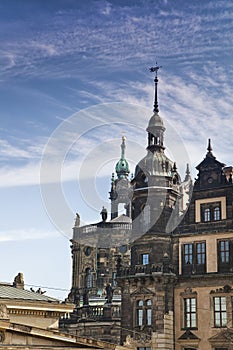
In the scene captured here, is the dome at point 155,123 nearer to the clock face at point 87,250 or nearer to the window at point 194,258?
the window at point 194,258

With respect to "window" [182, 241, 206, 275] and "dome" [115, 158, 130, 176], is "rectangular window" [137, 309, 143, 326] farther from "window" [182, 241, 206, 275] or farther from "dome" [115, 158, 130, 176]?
"dome" [115, 158, 130, 176]

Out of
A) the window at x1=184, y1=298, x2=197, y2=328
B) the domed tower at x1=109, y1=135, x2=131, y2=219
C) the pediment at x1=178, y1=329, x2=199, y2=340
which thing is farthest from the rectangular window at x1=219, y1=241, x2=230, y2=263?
the domed tower at x1=109, y1=135, x2=131, y2=219

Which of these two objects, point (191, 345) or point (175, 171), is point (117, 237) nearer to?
point (175, 171)

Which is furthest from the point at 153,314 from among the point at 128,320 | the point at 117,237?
the point at 117,237

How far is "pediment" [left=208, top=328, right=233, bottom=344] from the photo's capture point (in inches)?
2158

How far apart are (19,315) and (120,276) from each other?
94.3 ft

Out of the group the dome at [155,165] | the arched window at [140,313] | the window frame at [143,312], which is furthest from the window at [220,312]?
the dome at [155,165]

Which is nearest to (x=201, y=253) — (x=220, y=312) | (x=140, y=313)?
(x=220, y=312)

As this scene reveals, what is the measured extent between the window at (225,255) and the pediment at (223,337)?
5.29 m

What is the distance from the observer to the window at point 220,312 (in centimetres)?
5594

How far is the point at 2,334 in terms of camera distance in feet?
86.0

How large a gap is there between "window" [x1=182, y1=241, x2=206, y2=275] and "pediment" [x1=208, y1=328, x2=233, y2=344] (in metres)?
5.76

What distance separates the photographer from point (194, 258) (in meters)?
59.1

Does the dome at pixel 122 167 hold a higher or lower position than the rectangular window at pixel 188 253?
higher
